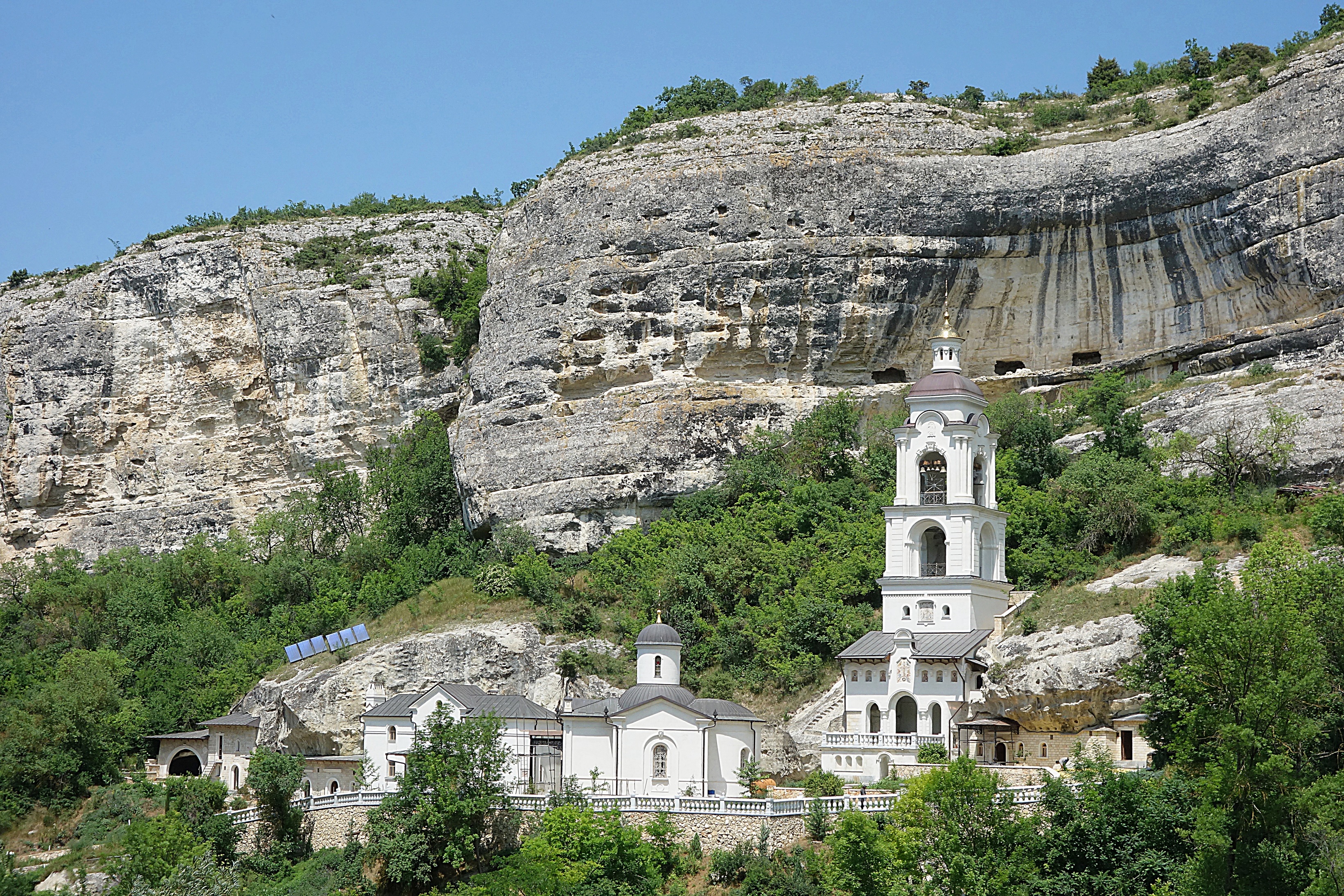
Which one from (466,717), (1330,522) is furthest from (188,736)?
(1330,522)

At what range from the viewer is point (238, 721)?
5338 cm

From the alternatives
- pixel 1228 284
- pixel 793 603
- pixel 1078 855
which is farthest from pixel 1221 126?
pixel 1078 855

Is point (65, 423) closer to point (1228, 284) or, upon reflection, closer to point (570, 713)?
point (570, 713)

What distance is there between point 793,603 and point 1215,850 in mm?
17694

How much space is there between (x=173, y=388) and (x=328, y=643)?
18638 millimetres

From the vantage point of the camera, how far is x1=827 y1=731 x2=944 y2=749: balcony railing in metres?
45.0

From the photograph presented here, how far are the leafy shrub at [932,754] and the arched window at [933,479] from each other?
6435 millimetres

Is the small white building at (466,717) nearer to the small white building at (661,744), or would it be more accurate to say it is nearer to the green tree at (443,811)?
the small white building at (661,744)

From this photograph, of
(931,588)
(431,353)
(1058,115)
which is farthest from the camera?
(431,353)

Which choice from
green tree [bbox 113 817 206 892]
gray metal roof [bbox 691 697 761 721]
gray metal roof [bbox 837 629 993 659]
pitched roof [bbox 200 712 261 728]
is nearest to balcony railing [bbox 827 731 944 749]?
gray metal roof [bbox 837 629 993 659]

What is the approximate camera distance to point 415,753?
1772 inches

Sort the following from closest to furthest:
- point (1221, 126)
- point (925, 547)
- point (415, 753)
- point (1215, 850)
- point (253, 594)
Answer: point (1215, 850), point (415, 753), point (925, 547), point (1221, 126), point (253, 594)

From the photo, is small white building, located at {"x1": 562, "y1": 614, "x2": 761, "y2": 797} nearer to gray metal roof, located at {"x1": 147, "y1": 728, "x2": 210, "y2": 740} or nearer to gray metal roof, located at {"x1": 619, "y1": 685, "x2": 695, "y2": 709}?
gray metal roof, located at {"x1": 619, "y1": 685, "x2": 695, "y2": 709}

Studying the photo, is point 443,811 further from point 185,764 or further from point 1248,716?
point 1248,716
